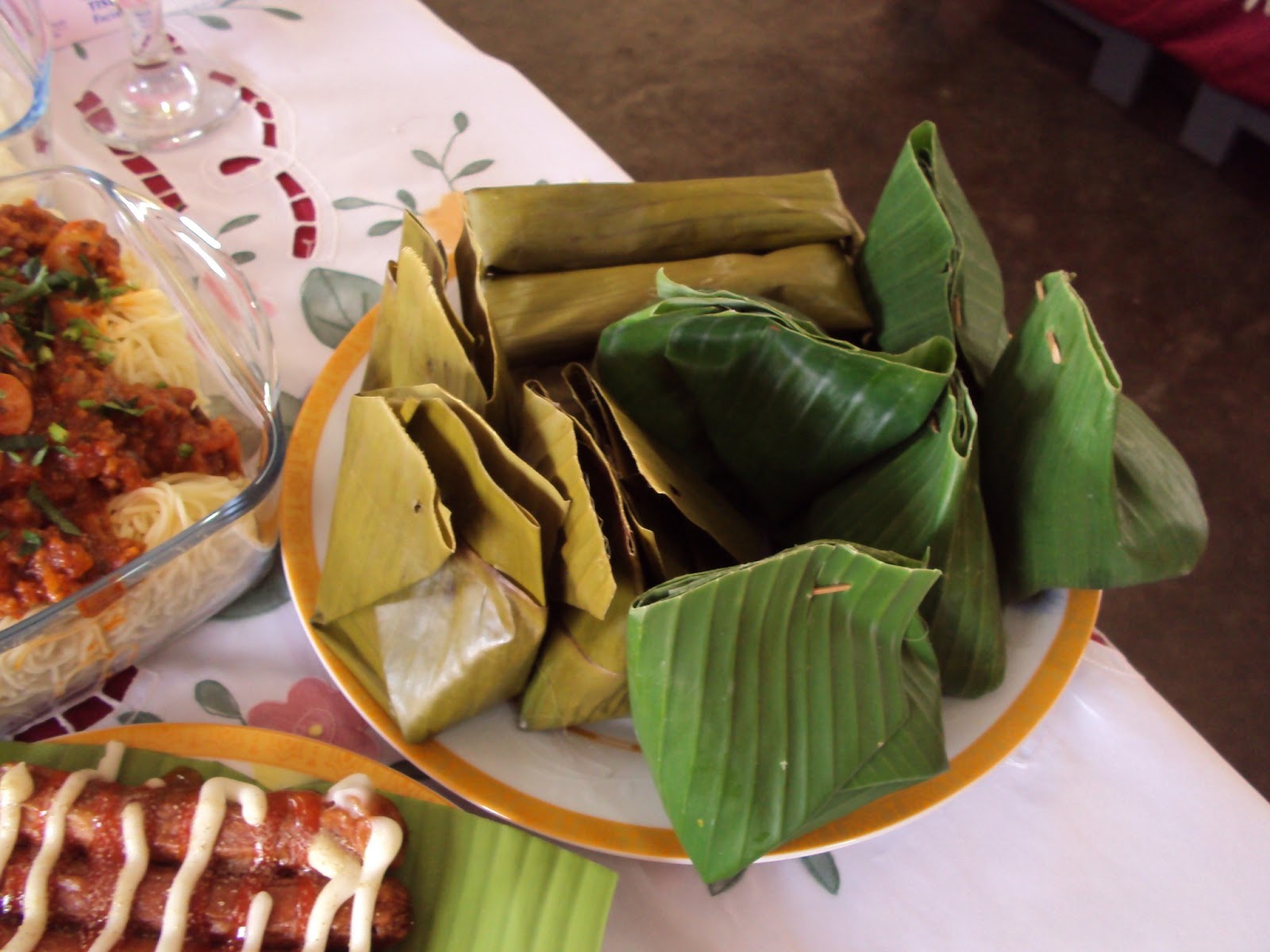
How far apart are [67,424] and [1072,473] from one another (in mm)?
807

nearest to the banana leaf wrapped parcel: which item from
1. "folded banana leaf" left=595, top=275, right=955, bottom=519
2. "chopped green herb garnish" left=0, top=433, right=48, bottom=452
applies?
"folded banana leaf" left=595, top=275, right=955, bottom=519

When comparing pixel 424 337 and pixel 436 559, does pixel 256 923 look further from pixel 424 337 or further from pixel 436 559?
pixel 424 337

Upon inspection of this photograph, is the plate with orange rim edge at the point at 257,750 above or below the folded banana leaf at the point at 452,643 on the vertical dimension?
below

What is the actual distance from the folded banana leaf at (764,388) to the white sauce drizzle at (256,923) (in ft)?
1.49

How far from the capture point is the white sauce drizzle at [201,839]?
61 centimetres

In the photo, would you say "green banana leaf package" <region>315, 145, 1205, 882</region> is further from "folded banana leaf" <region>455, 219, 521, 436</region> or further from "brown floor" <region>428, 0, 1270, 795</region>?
"brown floor" <region>428, 0, 1270, 795</region>

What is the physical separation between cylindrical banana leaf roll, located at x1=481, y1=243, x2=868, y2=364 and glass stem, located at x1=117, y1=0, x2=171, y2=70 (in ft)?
1.87

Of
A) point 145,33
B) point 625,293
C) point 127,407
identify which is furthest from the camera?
point 145,33

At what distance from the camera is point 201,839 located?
2.09ft

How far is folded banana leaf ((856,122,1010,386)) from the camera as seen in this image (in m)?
0.85

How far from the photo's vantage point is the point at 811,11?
9.93 feet

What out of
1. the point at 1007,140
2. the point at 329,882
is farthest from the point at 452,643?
the point at 1007,140

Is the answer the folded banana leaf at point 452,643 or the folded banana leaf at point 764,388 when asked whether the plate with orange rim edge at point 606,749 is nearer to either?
the folded banana leaf at point 452,643

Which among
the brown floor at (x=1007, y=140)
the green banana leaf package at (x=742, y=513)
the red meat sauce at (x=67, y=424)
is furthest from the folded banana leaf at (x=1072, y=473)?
the brown floor at (x=1007, y=140)
